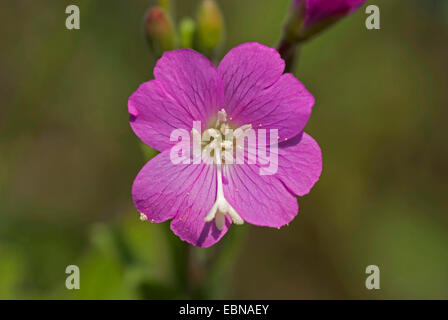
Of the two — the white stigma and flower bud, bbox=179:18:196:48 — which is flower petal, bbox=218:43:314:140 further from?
flower bud, bbox=179:18:196:48

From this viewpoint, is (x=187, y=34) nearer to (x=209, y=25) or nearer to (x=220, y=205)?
(x=209, y=25)

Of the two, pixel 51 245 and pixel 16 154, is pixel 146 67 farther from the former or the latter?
pixel 51 245

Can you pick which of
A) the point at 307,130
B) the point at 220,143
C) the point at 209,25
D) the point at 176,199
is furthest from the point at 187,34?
the point at 307,130

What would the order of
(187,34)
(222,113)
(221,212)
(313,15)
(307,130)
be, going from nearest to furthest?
1. (221,212)
2. (222,113)
3. (313,15)
4. (187,34)
5. (307,130)

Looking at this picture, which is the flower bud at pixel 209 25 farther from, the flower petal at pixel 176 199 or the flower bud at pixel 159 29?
the flower petal at pixel 176 199

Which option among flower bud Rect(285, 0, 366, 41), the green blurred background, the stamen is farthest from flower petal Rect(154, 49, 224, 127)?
the green blurred background

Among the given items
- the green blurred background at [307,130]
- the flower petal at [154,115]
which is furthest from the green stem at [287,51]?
the green blurred background at [307,130]
